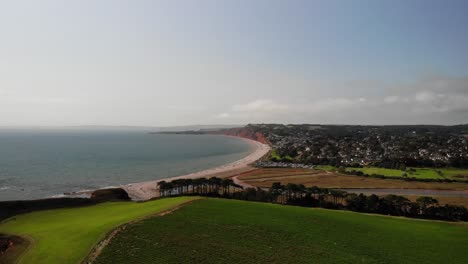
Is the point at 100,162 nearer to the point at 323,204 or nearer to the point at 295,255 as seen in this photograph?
the point at 323,204

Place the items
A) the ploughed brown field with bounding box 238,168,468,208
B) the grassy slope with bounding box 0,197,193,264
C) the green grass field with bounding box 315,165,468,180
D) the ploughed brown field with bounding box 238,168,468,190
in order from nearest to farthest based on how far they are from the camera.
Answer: the grassy slope with bounding box 0,197,193,264 → the ploughed brown field with bounding box 238,168,468,208 → the ploughed brown field with bounding box 238,168,468,190 → the green grass field with bounding box 315,165,468,180

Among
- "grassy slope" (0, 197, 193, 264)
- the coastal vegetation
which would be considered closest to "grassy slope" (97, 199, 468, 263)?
"grassy slope" (0, 197, 193, 264)

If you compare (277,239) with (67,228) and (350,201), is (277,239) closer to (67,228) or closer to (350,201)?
(67,228)

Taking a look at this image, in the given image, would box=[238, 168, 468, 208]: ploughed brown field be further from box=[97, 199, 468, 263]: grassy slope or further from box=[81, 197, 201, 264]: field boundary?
box=[81, 197, 201, 264]: field boundary

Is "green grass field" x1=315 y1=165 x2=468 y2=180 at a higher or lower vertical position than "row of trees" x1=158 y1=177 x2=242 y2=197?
lower

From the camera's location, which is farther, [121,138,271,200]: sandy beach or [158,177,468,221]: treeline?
[121,138,271,200]: sandy beach

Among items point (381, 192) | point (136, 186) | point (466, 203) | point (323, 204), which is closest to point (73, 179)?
point (136, 186)
